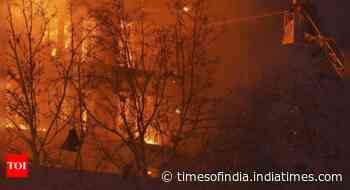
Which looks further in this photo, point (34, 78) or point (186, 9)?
point (34, 78)

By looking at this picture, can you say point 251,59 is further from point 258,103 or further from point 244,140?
point 244,140

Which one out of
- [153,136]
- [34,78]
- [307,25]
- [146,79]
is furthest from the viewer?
[34,78]

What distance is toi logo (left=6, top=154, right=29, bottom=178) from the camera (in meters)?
15.0

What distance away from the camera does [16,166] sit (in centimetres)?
1589

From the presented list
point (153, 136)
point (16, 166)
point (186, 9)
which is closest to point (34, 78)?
point (16, 166)

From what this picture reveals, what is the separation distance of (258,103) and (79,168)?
6317mm

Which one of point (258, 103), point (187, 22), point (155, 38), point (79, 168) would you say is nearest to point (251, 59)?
point (258, 103)

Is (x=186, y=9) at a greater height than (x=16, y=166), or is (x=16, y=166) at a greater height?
(x=186, y=9)

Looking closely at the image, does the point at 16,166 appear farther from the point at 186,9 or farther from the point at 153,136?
the point at 186,9

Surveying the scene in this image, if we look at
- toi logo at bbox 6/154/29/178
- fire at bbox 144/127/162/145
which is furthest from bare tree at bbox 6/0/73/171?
fire at bbox 144/127/162/145

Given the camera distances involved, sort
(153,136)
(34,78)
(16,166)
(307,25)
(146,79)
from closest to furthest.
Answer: (307,25)
(146,79)
(153,136)
(16,166)
(34,78)

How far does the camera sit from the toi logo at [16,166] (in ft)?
49.3

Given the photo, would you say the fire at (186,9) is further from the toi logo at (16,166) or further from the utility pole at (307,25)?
the toi logo at (16,166)

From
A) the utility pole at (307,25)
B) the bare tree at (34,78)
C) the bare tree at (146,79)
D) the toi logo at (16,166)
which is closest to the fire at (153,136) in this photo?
the bare tree at (146,79)
